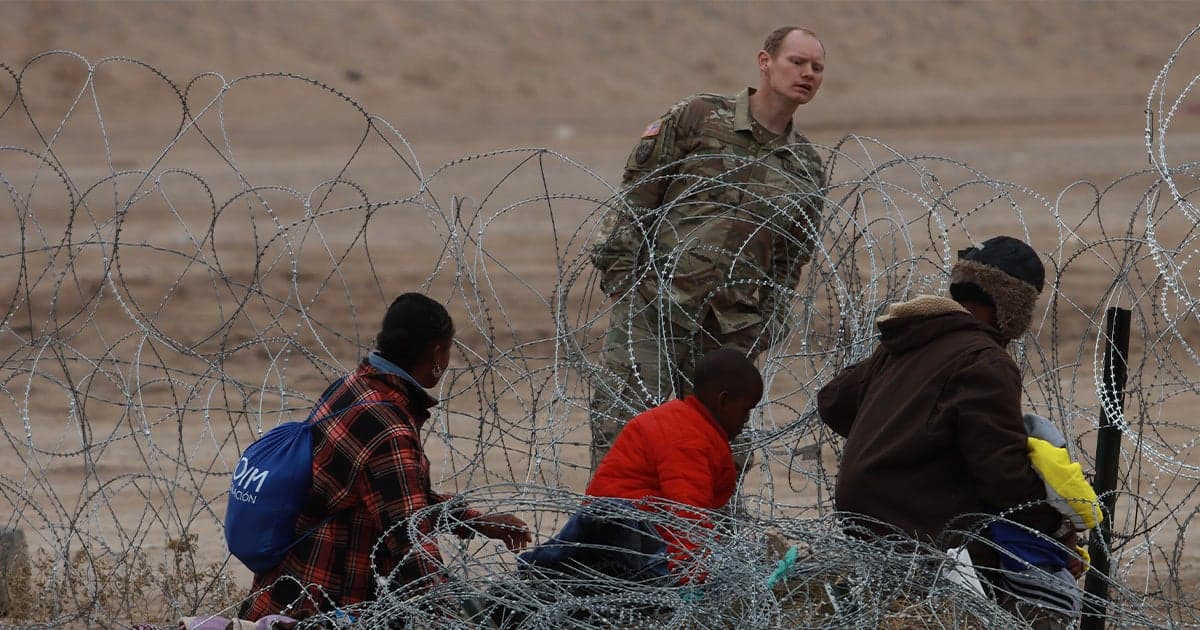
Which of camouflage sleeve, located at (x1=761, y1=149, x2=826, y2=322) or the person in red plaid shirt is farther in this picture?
camouflage sleeve, located at (x1=761, y1=149, x2=826, y2=322)

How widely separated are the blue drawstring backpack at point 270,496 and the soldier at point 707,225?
64.0 inches

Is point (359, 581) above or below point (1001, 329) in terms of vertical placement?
below

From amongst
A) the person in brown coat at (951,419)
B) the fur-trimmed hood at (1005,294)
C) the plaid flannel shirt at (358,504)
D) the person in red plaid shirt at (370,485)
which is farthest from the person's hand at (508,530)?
the fur-trimmed hood at (1005,294)

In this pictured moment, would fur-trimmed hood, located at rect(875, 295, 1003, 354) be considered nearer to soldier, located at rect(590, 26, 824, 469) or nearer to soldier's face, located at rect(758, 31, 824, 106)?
soldier, located at rect(590, 26, 824, 469)

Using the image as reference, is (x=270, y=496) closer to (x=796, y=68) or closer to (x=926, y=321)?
(x=926, y=321)

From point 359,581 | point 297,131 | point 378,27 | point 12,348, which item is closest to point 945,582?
point 359,581

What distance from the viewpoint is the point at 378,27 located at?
30688 mm

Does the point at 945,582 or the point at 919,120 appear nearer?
the point at 945,582

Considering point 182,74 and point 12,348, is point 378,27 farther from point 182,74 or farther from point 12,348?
point 12,348

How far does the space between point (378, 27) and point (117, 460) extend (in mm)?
23376

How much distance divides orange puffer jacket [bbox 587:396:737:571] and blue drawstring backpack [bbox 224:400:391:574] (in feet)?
2.21

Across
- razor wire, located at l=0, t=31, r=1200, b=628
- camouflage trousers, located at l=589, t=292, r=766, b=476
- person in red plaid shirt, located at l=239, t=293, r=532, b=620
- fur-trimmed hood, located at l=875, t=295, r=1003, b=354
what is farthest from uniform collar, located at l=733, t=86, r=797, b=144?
person in red plaid shirt, located at l=239, t=293, r=532, b=620

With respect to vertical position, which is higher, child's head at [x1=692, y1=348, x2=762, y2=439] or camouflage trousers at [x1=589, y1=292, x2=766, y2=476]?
camouflage trousers at [x1=589, y1=292, x2=766, y2=476]

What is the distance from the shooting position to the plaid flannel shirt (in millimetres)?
3896
